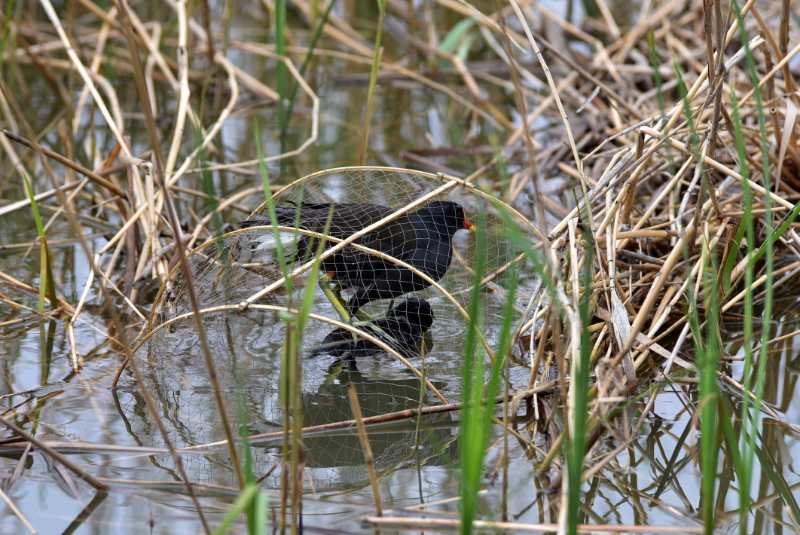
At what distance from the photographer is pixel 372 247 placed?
7.43 ft

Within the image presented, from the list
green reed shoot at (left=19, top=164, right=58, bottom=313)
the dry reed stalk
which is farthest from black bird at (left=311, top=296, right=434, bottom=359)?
green reed shoot at (left=19, top=164, right=58, bottom=313)

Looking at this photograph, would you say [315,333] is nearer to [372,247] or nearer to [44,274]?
[372,247]

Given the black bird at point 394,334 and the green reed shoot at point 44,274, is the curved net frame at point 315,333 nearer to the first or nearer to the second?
the black bird at point 394,334

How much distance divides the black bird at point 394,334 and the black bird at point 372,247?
0.15 ft

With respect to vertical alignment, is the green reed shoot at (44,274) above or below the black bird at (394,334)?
above

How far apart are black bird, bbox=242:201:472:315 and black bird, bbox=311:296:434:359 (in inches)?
1.8

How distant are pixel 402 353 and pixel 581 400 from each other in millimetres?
883

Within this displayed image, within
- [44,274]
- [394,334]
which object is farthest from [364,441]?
[44,274]

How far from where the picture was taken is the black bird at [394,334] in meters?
2.22

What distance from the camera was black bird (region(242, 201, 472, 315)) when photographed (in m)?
2.19

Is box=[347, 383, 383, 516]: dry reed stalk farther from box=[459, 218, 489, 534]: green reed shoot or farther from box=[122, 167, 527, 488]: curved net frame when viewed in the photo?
box=[122, 167, 527, 488]: curved net frame

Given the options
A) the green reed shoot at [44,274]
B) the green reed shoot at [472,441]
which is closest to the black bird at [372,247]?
the green reed shoot at [44,274]

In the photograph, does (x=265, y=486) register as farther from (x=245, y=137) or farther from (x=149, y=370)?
(x=245, y=137)

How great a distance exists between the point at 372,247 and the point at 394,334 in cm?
20
